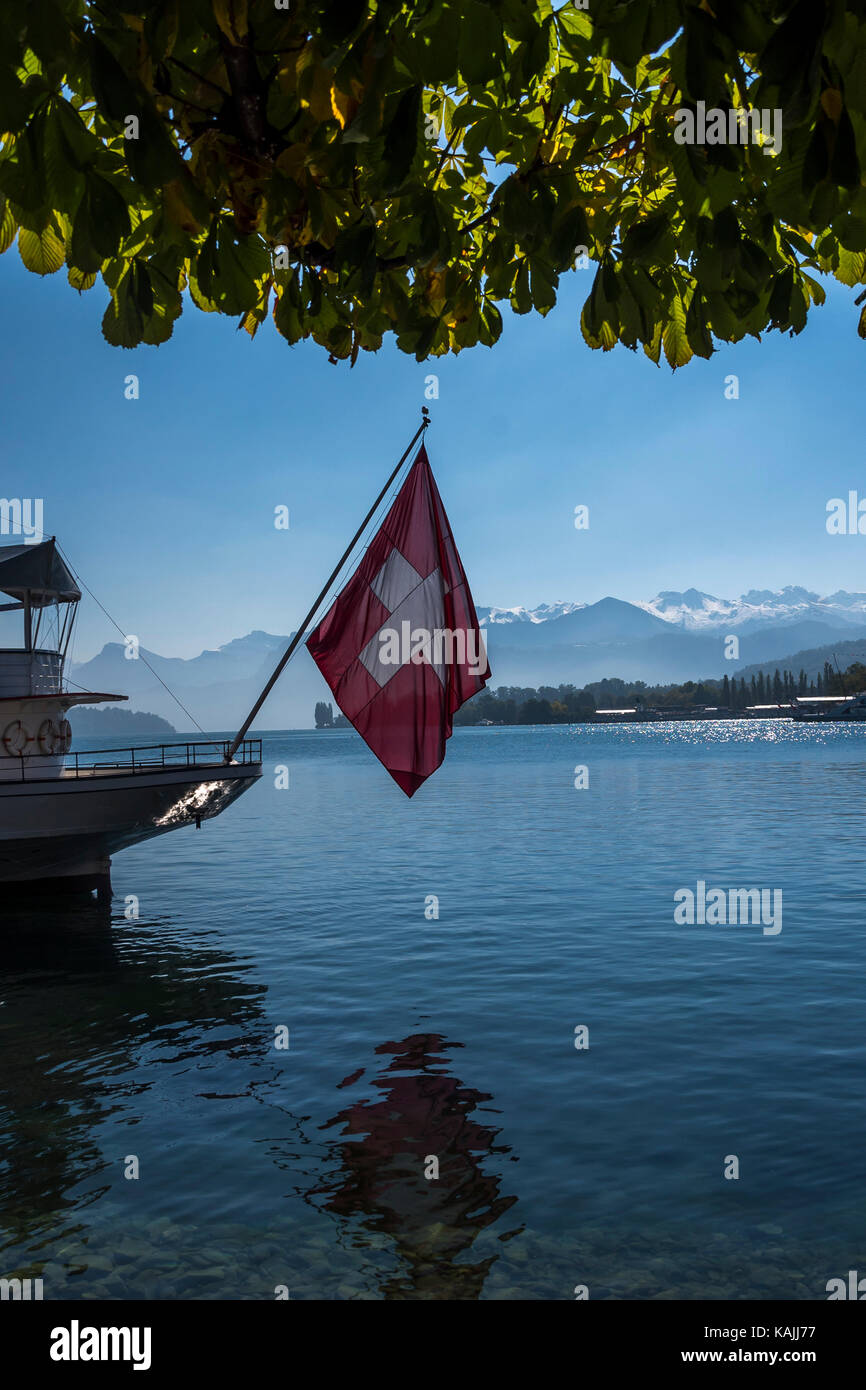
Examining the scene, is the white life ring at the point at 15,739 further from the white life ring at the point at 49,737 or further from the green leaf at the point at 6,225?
the green leaf at the point at 6,225

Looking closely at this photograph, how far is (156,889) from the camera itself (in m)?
38.8

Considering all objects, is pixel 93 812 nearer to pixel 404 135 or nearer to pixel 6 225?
pixel 6 225

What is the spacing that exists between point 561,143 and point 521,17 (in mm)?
1929

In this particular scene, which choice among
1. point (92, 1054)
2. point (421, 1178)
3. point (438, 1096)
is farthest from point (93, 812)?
point (421, 1178)

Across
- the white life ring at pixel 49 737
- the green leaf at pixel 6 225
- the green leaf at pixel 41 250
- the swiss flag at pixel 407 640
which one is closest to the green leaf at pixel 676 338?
the green leaf at pixel 41 250

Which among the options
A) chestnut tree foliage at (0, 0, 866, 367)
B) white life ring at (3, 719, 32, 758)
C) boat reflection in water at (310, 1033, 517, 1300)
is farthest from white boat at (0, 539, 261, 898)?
chestnut tree foliage at (0, 0, 866, 367)

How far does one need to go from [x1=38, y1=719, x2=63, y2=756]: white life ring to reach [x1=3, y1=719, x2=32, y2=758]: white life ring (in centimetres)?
53

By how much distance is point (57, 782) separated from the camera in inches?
1150

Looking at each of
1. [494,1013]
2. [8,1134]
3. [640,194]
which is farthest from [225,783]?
[640,194]

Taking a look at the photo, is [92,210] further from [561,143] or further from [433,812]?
[433,812]

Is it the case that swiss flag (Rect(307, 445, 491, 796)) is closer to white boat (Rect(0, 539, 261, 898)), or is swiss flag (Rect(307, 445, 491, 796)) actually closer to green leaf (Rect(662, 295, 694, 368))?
green leaf (Rect(662, 295, 694, 368))

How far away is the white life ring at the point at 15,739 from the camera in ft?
99.7

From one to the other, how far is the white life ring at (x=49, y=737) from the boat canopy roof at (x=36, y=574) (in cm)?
434

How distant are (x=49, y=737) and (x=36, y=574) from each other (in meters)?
5.66
